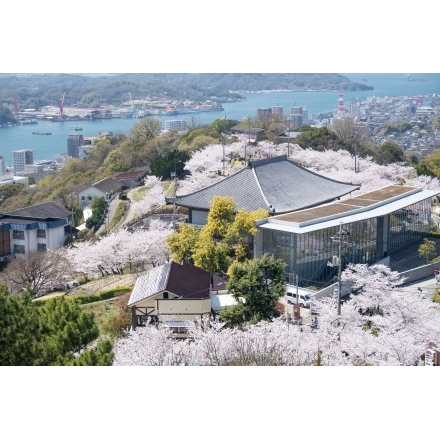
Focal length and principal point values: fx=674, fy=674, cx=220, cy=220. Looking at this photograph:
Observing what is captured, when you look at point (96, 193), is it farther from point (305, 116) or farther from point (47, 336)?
point (305, 116)

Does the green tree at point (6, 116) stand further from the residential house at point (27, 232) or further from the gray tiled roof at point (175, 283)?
the gray tiled roof at point (175, 283)

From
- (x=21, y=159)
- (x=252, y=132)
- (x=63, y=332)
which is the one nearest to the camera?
(x=63, y=332)

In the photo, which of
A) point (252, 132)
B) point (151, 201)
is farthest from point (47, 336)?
point (252, 132)

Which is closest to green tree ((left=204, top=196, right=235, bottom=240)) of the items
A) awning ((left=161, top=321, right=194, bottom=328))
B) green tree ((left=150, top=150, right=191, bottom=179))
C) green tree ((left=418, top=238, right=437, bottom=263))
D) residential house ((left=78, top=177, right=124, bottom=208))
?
awning ((left=161, top=321, right=194, bottom=328))

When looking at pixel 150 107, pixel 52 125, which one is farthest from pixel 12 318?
pixel 150 107

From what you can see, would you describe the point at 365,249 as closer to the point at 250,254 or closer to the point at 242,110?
the point at 250,254

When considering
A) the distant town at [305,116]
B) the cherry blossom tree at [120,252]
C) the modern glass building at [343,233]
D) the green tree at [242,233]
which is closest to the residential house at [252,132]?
the distant town at [305,116]

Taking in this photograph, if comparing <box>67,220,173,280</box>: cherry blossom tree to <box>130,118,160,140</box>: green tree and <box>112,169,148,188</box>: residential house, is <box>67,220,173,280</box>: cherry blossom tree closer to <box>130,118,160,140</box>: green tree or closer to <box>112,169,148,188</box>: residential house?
<box>112,169,148,188</box>: residential house
